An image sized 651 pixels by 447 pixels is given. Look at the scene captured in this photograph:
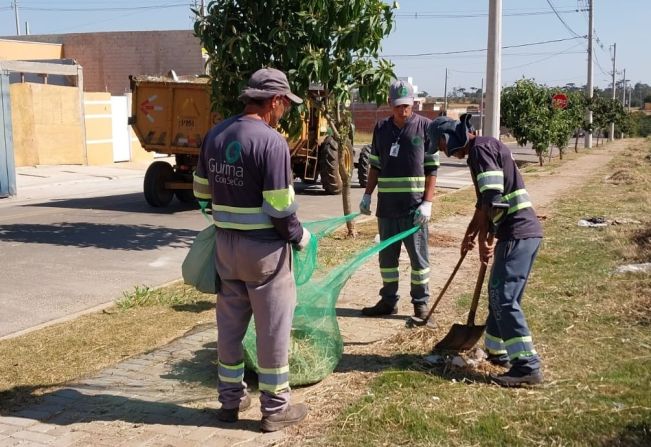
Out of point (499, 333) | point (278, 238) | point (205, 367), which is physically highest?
point (278, 238)

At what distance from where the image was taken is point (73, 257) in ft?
31.9

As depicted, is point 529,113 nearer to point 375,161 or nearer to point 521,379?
point 375,161

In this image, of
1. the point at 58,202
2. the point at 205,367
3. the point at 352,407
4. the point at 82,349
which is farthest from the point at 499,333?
the point at 58,202

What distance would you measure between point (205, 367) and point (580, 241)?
21.4 ft

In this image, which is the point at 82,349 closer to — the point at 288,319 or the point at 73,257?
the point at 288,319

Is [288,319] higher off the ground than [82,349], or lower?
higher

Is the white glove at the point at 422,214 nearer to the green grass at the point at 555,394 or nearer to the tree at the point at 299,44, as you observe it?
the green grass at the point at 555,394

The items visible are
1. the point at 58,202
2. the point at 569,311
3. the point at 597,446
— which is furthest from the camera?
the point at 58,202

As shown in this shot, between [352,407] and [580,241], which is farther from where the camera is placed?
[580,241]

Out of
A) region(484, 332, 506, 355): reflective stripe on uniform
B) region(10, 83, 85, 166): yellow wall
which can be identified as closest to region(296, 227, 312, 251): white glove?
region(484, 332, 506, 355): reflective stripe on uniform

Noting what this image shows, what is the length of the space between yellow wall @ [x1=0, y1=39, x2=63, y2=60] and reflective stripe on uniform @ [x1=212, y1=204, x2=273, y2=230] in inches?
1418

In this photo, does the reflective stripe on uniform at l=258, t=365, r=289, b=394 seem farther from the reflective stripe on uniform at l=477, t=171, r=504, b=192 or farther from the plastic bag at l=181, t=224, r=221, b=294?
the reflective stripe on uniform at l=477, t=171, r=504, b=192

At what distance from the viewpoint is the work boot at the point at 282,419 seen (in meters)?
4.21

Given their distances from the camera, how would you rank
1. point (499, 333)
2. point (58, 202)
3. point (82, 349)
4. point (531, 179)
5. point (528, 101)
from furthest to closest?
point (528, 101)
point (531, 179)
point (58, 202)
point (82, 349)
point (499, 333)
